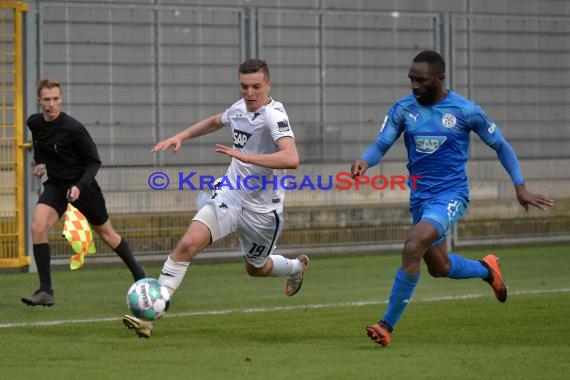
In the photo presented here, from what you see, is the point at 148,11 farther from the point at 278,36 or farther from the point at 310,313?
the point at 310,313

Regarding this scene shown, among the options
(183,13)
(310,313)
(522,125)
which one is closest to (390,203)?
(522,125)

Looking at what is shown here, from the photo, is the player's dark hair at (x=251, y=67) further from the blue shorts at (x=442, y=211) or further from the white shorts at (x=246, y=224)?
the blue shorts at (x=442, y=211)

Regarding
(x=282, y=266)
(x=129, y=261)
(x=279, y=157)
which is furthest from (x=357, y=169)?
(x=129, y=261)

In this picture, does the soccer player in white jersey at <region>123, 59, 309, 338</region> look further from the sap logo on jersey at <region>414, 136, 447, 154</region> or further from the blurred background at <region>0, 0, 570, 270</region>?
the blurred background at <region>0, 0, 570, 270</region>

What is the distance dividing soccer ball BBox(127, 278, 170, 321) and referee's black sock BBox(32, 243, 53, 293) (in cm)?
253

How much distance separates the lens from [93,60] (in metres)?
16.8

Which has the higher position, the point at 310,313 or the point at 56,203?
the point at 56,203

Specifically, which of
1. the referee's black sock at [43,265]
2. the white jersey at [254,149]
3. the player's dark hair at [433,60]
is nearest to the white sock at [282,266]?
the white jersey at [254,149]

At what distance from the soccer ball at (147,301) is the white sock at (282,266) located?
69.9 inches

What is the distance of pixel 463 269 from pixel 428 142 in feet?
Answer: 3.92

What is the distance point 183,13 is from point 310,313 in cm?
682

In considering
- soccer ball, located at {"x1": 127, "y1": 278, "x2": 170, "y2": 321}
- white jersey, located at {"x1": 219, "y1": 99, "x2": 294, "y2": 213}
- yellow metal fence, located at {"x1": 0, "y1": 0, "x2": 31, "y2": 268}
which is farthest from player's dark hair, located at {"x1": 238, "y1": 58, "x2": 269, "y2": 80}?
yellow metal fence, located at {"x1": 0, "y1": 0, "x2": 31, "y2": 268}

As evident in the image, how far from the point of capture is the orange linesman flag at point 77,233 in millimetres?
13570

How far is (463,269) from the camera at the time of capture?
413 inches
